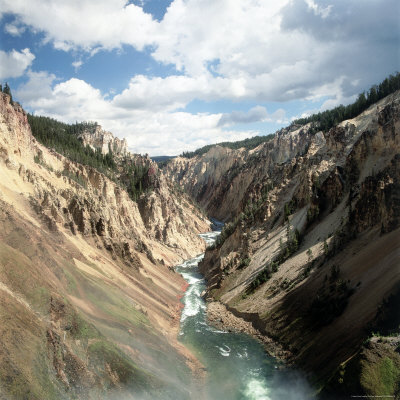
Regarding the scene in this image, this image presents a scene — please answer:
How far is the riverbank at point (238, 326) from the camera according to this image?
89.8 ft

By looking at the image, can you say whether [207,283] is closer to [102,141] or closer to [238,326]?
[238,326]

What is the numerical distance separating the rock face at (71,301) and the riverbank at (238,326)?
4163 millimetres

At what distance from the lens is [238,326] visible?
34.3 m

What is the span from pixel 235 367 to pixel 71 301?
42.7 feet

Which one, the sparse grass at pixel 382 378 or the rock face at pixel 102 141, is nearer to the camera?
the sparse grass at pixel 382 378

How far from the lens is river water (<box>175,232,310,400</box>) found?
74.4 ft

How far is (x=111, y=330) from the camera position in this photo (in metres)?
22.1

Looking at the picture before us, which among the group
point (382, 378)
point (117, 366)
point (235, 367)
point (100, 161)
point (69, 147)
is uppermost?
point (69, 147)

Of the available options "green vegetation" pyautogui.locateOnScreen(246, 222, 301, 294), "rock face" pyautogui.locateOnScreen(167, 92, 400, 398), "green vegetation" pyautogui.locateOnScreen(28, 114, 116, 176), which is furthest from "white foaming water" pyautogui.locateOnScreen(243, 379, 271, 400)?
"green vegetation" pyautogui.locateOnScreen(28, 114, 116, 176)

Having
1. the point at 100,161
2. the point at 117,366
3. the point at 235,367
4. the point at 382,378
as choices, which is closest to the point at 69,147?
the point at 100,161

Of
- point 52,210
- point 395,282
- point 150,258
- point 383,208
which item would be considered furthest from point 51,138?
point 395,282

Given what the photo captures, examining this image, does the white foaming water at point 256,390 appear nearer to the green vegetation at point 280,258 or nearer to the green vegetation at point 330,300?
the green vegetation at point 330,300

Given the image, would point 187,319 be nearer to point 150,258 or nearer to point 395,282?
point 150,258

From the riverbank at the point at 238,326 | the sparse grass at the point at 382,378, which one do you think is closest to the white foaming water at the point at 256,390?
the riverbank at the point at 238,326
